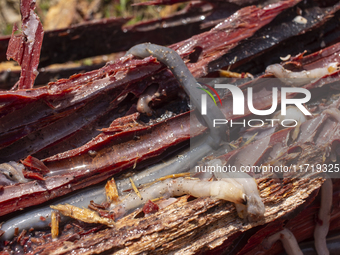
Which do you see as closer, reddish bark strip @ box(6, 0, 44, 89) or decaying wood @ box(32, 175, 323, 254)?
decaying wood @ box(32, 175, 323, 254)

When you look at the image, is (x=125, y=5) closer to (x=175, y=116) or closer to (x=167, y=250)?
(x=175, y=116)

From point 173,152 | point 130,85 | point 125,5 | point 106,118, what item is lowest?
point 173,152

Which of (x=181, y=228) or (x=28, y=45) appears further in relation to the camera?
(x=28, y=45)

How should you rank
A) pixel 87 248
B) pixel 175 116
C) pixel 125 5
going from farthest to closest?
pixel 125 5 → pixel 175 116 → pixel 87 248

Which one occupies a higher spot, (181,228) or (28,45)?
(28,45)

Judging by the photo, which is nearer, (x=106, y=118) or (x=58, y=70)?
(x=106, y=118)

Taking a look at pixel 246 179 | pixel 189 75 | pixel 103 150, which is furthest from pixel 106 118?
pixel 246 179

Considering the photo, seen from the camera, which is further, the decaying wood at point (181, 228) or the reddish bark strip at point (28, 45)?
the reddish bark strip at point (28, 45)

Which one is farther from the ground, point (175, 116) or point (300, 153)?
point (175, 116)
